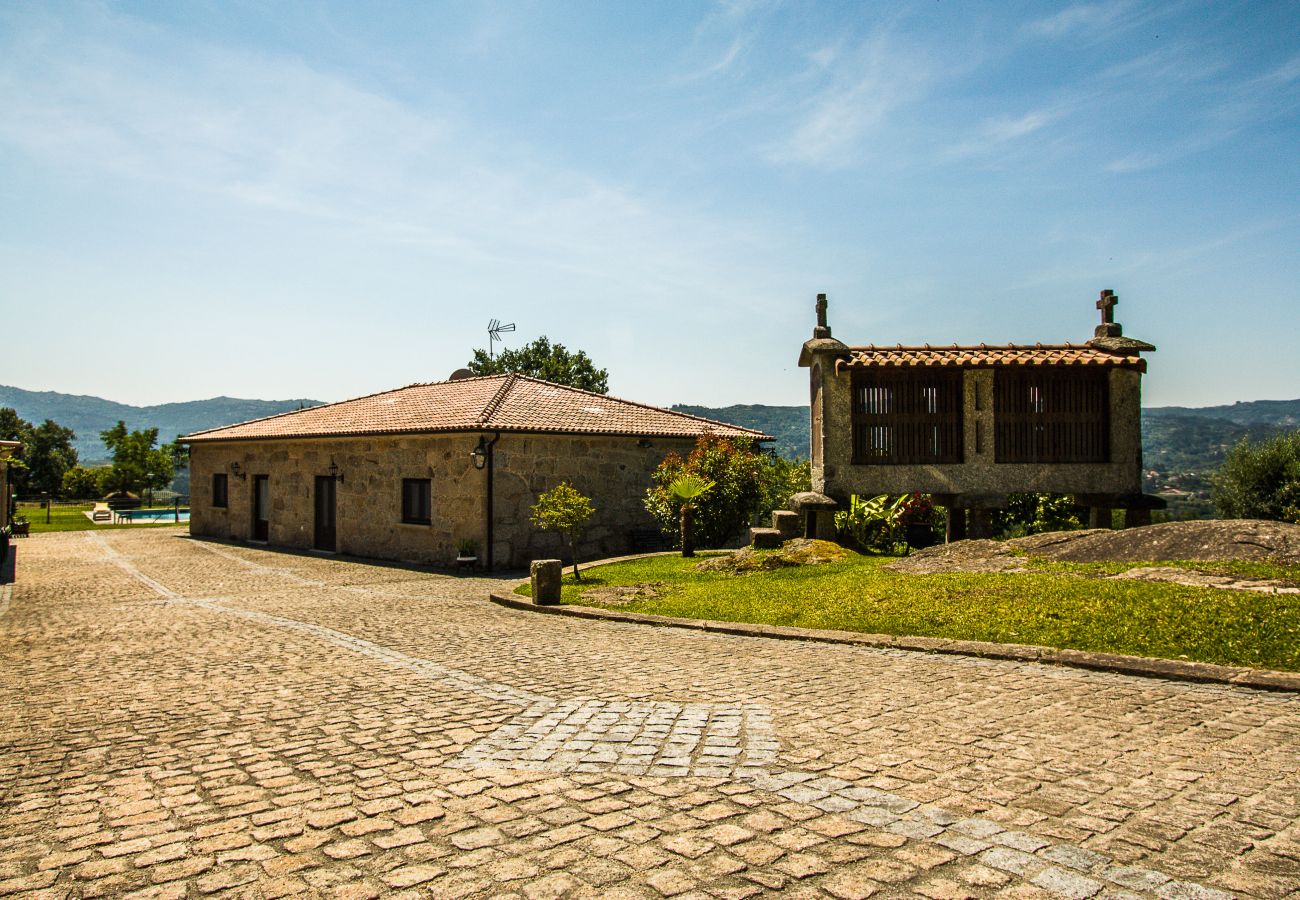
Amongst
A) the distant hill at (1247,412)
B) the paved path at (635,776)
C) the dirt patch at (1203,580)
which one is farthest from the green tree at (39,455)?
the distant hill at (1247,412)

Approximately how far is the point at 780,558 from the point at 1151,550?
5.25m

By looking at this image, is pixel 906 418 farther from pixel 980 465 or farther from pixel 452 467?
pixel 452 467

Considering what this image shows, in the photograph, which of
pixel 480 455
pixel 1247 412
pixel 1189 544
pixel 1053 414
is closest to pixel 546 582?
pixel 480 455

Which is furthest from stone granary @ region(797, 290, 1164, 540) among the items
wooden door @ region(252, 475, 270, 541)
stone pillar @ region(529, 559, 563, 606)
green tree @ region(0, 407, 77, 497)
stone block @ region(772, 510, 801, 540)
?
green tree @ region(0, 407, 77, 497)

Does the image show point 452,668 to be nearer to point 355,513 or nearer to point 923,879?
point 923,879

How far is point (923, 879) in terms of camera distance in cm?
330

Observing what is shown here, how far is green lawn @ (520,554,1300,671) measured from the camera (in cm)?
702

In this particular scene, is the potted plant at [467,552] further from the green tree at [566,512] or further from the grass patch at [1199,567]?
the grass patch at [1199,567]

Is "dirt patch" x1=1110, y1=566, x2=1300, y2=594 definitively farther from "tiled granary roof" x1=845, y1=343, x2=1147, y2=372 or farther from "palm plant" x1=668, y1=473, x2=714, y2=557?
"palm plant" x1=668, y1=473, x2=714, y2=557

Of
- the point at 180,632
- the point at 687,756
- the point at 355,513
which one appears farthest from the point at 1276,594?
the point at 355,513

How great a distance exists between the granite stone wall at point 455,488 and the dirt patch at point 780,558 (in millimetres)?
4961

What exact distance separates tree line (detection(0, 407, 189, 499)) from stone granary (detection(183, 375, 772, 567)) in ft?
35.2

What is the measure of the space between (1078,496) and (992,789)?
36.1 ft

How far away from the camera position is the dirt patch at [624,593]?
11.6 metres
